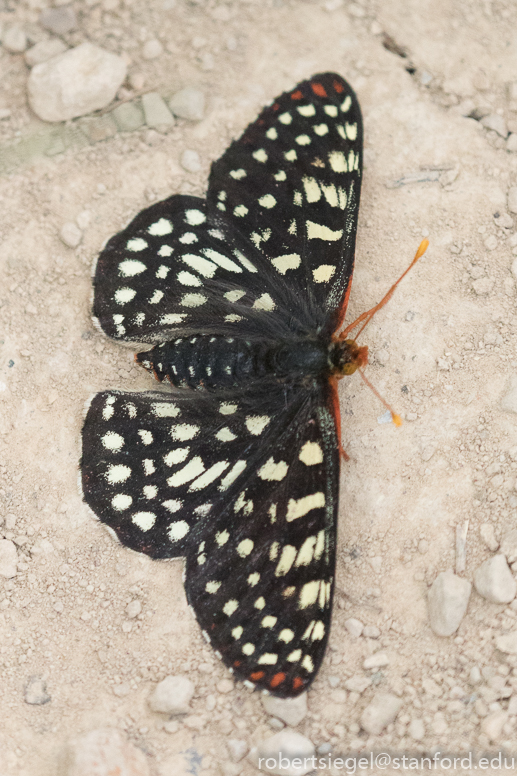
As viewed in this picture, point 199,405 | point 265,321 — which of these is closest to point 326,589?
point 199,405

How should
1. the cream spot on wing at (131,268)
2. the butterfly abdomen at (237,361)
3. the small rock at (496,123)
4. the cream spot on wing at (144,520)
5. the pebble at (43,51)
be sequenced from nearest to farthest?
1. the butterfly abdomen at (237,361)
2. the cream spot on wing at (144,520)
3. the cream spot on wing at (131,268)
4. the small rock at (496,123)
5. the pebble at (43,51)

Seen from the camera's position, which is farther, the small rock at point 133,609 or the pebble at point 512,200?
the pebble at point 512,200

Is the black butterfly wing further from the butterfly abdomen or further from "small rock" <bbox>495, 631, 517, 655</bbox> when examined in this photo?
"small rock" <bbox>495, 631, 517, 655</bbox>

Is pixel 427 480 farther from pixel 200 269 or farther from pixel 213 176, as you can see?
pixel 213 176

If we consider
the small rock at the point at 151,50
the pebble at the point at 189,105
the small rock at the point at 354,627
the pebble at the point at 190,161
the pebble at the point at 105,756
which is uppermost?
the small rock at the point at 151,50

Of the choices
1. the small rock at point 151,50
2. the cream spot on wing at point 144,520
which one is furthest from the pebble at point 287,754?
the small rock at point 151,50

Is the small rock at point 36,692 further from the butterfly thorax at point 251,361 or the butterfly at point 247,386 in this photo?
the butterfly thorax at point 251,361
